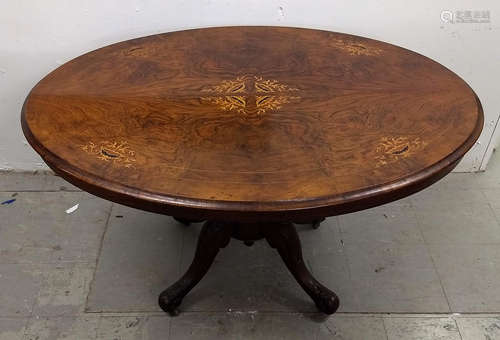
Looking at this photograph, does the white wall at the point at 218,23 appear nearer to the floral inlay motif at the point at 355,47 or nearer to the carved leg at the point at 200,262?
the floral inlay motif at the point at 355,47

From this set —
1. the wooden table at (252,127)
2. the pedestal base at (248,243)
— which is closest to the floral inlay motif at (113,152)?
the wooden table at (252,127)

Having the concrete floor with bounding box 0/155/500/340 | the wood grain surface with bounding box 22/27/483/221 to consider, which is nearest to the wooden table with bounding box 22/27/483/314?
the wood grain surface with bounding box 22/27/483/221

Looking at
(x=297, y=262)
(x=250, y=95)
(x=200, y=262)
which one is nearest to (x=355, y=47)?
(x=250, y=95)

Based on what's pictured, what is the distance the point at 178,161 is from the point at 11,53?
124cm

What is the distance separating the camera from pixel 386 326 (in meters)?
1.58

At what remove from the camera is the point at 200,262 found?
1549 mm

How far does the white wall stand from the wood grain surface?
0.75ft

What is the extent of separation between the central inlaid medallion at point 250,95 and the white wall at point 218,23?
53 centimetres

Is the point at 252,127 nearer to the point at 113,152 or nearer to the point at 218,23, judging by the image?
the point at 113,152

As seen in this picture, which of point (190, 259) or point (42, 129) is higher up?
point (42, 129)

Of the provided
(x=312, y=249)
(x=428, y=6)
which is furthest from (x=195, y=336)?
(x=428, y=6)

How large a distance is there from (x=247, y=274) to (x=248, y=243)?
0.77ft

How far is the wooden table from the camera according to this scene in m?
0.99

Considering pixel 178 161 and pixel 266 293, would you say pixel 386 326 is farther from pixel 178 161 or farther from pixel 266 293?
pixel 178 161
